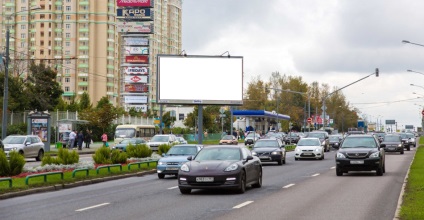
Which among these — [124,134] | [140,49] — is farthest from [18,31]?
[124,134]

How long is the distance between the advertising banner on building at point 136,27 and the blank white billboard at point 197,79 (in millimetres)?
55007

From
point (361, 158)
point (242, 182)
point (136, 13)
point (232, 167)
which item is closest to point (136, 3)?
point (136, 13)

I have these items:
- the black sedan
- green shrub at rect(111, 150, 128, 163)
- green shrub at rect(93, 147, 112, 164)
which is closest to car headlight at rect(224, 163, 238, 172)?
the black sedan

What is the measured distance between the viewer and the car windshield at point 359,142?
2875 cm

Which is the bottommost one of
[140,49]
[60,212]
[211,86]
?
[60,212]

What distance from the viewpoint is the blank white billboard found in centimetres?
5169

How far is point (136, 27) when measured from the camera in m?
107

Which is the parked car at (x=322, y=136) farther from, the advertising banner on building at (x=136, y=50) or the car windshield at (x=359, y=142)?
the advertising banner on building at (x=136, y=50)

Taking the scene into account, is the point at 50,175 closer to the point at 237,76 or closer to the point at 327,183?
the point at 327,183

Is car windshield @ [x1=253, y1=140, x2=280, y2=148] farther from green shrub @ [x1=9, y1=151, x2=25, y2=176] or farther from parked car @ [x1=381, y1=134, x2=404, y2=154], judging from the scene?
green shrub @ [x1=9, y1=151, x2=25, y2=176]

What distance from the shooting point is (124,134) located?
67.0 m

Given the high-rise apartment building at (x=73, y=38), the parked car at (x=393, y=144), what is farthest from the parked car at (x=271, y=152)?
the high-rise apartment building at (x=73, y=38)

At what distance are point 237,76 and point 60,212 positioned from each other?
122ft

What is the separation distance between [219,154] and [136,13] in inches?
3497
